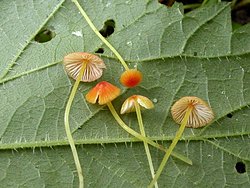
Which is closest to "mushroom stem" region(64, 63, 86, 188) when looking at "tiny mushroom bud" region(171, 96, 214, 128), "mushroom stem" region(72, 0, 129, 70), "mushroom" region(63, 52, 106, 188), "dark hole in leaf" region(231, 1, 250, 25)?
"mushroom" region(63, 52, 106, 188)

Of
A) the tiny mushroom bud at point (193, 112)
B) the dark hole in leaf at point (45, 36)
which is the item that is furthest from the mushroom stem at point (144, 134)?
the dark hole in leaf at point (45, 36)

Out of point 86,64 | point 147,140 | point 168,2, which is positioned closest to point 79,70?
point 86,64

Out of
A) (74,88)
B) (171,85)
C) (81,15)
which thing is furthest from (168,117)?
(81,15)

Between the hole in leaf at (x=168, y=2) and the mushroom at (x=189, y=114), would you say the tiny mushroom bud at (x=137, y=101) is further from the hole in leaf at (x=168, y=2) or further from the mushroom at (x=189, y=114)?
the hole in leaf at (x=168, y=2)

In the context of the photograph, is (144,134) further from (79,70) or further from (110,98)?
(79,70)

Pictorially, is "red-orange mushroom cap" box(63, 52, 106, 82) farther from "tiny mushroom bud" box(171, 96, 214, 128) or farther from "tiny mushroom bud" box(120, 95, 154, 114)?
"tiny mushroom bud" box(171, 96, 214, 128)
